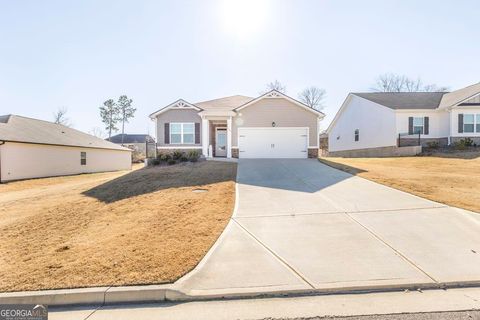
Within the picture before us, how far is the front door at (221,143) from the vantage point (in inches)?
830

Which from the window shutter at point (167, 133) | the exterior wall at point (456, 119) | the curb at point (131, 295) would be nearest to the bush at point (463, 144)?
the exterior wall at point (456, 119)

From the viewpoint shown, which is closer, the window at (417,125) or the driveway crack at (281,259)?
the driveway crack at (281,259)

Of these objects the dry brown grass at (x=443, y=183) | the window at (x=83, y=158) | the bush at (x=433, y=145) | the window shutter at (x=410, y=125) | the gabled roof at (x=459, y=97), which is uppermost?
the gabled roof at (x=459, y=97)

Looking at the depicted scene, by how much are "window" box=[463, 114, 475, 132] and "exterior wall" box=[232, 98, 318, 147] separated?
42.4ft

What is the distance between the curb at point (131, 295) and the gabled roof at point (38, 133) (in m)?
18.6

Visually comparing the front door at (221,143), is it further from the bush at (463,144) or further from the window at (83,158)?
the bush at (463,144)

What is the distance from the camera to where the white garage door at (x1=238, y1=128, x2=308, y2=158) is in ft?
62.1

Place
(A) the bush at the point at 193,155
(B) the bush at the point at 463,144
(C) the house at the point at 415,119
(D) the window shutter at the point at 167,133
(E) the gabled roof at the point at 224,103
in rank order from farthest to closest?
(C) the house at the point at 415,119 → (B) the bush at the point at 463,144 → (E) the gabled roof at the point at 224,103 → (D) the window shutter at the point at 167,133 → (A) the bush at the point at 193,155

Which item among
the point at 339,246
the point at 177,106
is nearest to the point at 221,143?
the point at 177,106

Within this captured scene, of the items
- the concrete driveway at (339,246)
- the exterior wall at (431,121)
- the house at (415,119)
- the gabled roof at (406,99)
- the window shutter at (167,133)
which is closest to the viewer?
the concrete driveway at (339,246)

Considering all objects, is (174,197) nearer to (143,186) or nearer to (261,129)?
(143,186)

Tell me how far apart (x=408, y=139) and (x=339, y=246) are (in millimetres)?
21140

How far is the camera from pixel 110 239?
5.57m

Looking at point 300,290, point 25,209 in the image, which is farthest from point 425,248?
point 25,209
